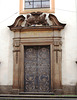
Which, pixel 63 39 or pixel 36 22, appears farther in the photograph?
pixel 36 22

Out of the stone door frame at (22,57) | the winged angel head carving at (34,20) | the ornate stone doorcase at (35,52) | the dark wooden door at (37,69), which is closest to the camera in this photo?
the stone door frame at (22,57)

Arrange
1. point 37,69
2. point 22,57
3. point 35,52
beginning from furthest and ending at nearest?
point 35,52, point 37,69, point 22,57

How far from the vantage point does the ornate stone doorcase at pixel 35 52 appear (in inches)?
470

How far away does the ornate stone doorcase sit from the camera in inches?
470

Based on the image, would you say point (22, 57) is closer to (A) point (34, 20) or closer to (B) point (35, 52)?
(B) point (35, 52)

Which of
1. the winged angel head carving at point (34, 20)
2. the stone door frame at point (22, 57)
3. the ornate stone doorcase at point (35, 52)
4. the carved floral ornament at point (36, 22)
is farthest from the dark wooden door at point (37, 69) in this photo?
the winged angel head carving at point (34, 20)

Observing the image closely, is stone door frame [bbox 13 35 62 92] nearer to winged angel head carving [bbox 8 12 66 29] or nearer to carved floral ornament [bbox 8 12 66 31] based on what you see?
carved floral ornament [bbox 8 12 66 31]

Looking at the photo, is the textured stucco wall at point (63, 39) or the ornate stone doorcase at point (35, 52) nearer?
the textured stucco wall at point (63, 39)

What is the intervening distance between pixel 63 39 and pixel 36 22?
1.60 m

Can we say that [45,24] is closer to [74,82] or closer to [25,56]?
[25,56]

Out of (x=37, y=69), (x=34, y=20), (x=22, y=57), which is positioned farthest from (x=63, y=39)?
(x=22, y=57)

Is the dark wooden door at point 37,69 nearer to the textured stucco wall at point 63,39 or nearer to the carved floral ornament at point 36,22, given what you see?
the textured stucco wall at point 63,39

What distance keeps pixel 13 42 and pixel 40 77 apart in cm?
222

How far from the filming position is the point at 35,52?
1248 cm
